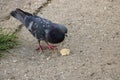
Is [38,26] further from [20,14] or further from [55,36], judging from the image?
[20,14]

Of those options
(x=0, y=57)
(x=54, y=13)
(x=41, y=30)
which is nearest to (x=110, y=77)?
(x=41, y=30)

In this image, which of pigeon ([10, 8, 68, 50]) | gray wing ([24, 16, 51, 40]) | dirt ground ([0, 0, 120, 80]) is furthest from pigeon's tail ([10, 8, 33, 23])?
dirt ground ([0, 0, 120, 80])

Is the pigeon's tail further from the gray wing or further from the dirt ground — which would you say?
the dirt ground

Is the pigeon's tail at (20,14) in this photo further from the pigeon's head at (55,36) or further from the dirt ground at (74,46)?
the pigeon's head at (55,36)

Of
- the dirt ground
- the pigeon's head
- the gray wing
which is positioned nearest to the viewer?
the dirt ground

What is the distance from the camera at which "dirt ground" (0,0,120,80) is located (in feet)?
17.7

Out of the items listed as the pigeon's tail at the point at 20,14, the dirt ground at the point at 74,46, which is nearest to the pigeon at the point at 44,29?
the pigeon's tail at the point at 20,14

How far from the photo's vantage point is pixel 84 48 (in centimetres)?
598

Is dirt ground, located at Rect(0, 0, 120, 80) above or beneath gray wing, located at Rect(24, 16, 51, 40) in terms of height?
beneath

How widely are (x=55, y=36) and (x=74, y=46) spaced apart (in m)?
0.51

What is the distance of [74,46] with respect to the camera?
6.07m

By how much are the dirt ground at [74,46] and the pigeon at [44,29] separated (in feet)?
0.84

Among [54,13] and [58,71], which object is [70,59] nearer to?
[58,71]

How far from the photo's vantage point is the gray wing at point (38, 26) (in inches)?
229
